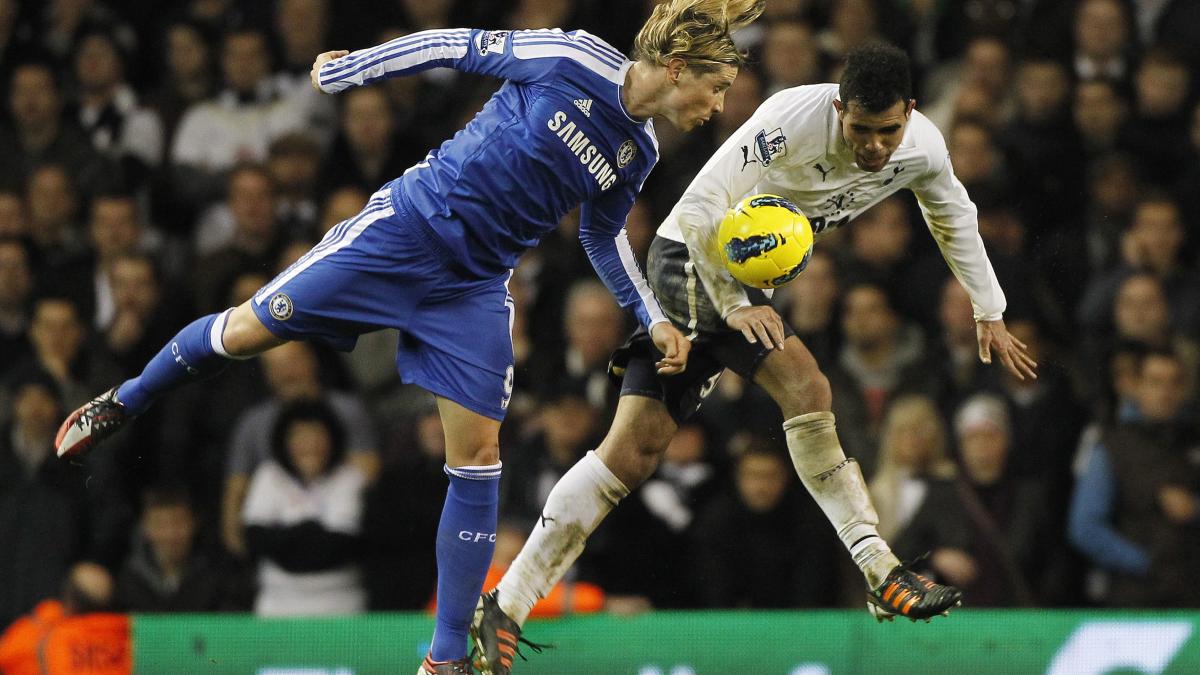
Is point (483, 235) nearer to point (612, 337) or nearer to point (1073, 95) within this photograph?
point (612, 337)

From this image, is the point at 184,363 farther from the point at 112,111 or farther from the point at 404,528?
the point at 112,111

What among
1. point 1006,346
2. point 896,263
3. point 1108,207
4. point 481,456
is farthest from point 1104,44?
point 481,456

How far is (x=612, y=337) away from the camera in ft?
27.4

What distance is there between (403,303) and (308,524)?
2.56 meters

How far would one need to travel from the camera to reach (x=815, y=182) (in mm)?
5992

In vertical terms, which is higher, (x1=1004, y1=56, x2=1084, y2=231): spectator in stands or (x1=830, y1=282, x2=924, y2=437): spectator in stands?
(x1=1004, y1=56, x2=1084, y2=231): spectator in stands

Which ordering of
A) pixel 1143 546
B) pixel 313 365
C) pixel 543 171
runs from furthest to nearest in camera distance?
pixel 313 365
pixel 1143 546
pixel 543 171

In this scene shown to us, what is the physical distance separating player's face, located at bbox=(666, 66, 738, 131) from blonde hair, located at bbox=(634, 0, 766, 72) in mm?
25

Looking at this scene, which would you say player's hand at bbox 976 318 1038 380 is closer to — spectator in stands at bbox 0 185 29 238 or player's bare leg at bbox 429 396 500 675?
player's bare leg at bbox 429 396 500 675

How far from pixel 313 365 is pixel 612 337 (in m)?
1.46

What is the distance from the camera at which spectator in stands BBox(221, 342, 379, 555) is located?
27.6 ft

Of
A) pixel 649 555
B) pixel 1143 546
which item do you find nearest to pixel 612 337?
pixel 649 555

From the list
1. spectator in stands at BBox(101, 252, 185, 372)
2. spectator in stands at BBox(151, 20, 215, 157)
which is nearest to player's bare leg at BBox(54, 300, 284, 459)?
spectator in stands at BBox(101, 252, 185, 372)

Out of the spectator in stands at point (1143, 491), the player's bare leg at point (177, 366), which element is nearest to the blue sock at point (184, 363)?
the player's bare leg at point (177, 366)
